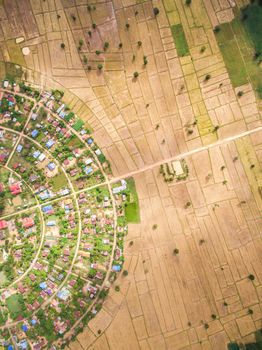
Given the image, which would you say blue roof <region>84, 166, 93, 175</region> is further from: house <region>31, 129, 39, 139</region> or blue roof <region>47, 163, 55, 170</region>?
house <region>31, 129, 39, 139</region>

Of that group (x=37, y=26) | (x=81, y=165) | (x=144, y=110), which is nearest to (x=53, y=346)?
(x=81, y=165)

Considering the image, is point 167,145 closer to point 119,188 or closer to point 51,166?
point 119,188

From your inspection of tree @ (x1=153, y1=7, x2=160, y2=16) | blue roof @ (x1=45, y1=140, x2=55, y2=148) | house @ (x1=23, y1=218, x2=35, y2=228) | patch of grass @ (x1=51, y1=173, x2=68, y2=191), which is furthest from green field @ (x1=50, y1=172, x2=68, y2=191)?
tree @ (x1=153, y1=7, x2=160, y2=16)

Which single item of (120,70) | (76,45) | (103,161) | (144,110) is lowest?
(103,161)

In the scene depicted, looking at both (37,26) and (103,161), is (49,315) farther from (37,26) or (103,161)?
(37,26)

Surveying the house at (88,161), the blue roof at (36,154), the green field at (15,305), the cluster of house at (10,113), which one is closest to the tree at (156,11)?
the cluster of house at (10,113)

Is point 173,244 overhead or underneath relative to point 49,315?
overhead
